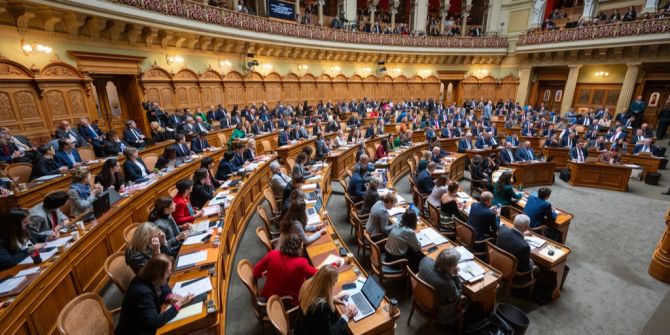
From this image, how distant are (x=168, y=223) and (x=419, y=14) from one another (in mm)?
23801

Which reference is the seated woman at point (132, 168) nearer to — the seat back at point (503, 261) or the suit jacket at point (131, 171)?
the suit jacket at point (131, 171)

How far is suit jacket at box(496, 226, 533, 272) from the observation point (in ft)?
14.2

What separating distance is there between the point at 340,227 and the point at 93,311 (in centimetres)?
480

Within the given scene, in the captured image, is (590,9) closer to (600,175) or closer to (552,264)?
(600,175)

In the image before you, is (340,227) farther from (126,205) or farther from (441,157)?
(441,157)

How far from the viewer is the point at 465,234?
5066 millimetres

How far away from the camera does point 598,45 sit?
16.7 meters

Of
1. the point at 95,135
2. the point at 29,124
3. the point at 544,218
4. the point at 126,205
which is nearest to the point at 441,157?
the point at 544,218

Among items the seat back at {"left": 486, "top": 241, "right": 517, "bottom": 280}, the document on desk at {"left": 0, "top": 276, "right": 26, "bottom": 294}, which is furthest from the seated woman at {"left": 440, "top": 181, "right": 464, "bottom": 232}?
the document on desk at {"left": 0, "top": 276, "right": 26, "bottom": 294}

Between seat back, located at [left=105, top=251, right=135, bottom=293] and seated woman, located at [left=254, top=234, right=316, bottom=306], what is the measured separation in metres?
1.61

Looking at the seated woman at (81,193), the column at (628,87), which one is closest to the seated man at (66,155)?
the seated woman at (81,193)

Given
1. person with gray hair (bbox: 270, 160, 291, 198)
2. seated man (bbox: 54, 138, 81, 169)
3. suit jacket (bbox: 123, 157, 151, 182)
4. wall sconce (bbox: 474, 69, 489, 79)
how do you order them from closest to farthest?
suit jacket (bbox: 123, 157, 151, 182), seated man (bbox: 54, 138, 81, 169), person with gray hair (bbox: 270, 160, 291, 198), wall sconce (bbox: 474, 69, 489, 79)

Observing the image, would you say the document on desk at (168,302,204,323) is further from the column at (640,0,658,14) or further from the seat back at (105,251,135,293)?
the column at (640,0,658,14)

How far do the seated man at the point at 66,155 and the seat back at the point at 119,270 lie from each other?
454 centimetres
